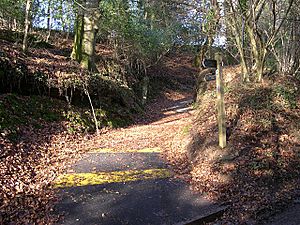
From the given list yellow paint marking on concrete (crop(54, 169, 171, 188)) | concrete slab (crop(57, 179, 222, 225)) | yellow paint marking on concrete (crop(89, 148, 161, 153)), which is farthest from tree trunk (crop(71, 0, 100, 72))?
concrete slab (crop(57, 179, 222, 225))

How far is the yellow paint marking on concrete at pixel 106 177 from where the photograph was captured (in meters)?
5.59

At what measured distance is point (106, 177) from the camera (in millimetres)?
5953

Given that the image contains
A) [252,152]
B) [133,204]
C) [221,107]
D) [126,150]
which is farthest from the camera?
[126,150]

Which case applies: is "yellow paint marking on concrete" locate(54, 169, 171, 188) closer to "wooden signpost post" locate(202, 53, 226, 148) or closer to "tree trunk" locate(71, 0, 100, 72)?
"wooden signpost post" locate(202, 53, 226, 148)

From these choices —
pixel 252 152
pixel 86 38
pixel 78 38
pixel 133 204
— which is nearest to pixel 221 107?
pixel 252 152

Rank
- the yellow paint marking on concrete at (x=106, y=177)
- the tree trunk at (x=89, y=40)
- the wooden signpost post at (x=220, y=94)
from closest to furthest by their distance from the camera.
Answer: the yellow paint marking on concrete at (x=106, y=177), the wooden signpost post at (x=220, y=94), the tree trunk at (x=89, y=40)

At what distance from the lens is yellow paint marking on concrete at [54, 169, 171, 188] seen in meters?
5.59

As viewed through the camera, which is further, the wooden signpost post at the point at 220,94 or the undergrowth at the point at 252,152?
the wooden signpost post at the point at 220,94

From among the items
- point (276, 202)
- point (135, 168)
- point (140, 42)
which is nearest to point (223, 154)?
point (276, 202)

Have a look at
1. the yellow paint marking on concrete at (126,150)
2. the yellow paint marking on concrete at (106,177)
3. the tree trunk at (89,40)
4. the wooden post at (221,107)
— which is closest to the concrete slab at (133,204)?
the yellow paint marking on concrete at (106,177)

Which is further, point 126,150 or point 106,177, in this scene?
point 126,150

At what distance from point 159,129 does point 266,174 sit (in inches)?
221

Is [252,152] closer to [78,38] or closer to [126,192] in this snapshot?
[126,192]

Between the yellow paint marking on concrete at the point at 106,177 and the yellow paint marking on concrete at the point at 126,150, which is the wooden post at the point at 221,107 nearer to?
the yellow paint marking on concrete at the point at 106,177
